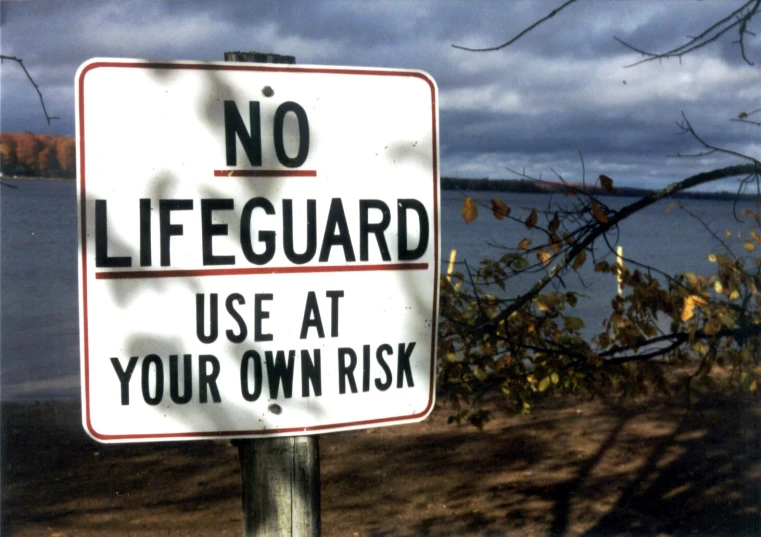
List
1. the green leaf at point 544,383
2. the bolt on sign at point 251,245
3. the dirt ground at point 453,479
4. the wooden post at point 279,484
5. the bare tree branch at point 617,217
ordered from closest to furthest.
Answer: the bolt on sign at point 251,245 → the wooden post at point 279,484 → the bare tree branch at point 617,217 → the green leaf at point 544,383 → the dirt ground at point 453,479

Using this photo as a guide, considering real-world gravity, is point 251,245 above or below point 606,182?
below

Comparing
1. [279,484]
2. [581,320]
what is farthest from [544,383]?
[279,484]

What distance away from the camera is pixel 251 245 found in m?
1.75

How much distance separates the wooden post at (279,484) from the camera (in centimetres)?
187

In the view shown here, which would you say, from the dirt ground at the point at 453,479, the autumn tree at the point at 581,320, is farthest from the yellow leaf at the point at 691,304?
the dirt ground at the point at 453,479

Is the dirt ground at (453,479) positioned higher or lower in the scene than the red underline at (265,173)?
lower

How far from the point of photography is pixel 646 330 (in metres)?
3.94

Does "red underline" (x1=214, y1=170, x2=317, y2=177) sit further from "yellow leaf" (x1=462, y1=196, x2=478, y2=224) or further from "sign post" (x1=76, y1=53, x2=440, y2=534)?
"yellow leaf" (x1=462, y1=196, x2=478, y2=224)

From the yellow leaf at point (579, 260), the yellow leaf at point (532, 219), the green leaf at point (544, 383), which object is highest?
the yellow leaf at point (532, 219)

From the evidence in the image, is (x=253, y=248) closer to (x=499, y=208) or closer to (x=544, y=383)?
(x=499, y=208)

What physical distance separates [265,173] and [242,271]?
0.21 meters

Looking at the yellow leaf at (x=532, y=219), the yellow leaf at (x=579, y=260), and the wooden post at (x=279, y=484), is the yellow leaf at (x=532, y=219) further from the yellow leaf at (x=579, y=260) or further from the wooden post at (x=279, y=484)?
the wooden post at (x=279, y=484)

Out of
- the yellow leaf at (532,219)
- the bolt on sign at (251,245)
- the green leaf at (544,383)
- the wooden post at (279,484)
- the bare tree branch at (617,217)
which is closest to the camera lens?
the bolt on sign at (251,245)

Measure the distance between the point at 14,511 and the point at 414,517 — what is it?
2.79m
